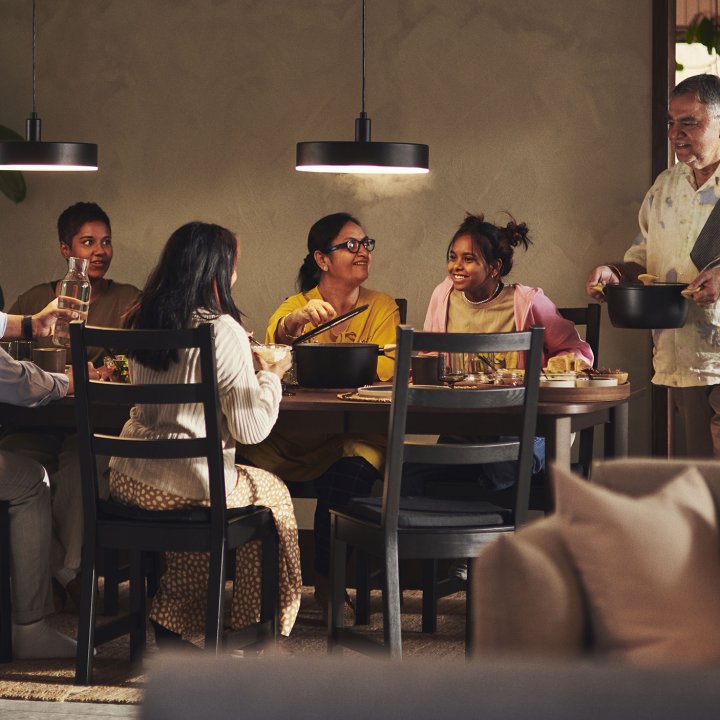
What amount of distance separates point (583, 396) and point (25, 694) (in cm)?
160

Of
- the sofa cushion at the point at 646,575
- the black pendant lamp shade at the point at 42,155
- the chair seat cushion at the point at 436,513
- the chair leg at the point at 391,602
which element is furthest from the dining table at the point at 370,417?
the sofa cushion at the point at 646,575

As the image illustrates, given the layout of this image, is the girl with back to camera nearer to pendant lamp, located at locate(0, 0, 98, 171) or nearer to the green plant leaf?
pendant lamp, located at locate(0, 0, 98, 171)

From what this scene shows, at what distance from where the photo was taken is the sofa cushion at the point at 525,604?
4.92 feet

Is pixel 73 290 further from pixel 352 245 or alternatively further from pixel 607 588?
pixel 607 588

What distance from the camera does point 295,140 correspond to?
18.0 feet

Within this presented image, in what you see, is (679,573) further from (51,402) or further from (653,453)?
(653,453)

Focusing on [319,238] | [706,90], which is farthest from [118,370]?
[706,90]

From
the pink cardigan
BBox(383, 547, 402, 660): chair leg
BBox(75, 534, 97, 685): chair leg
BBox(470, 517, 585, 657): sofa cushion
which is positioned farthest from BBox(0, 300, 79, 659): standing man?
BBox(470, 517, 585, 657): sofa cushion

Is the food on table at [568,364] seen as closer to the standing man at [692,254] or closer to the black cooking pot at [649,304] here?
the black cooking pot at [649,304]

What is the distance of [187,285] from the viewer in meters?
3.04

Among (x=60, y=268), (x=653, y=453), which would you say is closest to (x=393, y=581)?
(x=653, y=453)

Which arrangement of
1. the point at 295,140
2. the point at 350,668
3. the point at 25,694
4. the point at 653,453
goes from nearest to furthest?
the point at 350,668 → the point at 25,694 → the point at 653,453 → the point at 295,140

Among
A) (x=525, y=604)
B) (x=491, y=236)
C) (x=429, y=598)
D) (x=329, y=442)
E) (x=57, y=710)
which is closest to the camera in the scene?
(x=525, y=604)

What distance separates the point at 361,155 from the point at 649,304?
0.96 m
